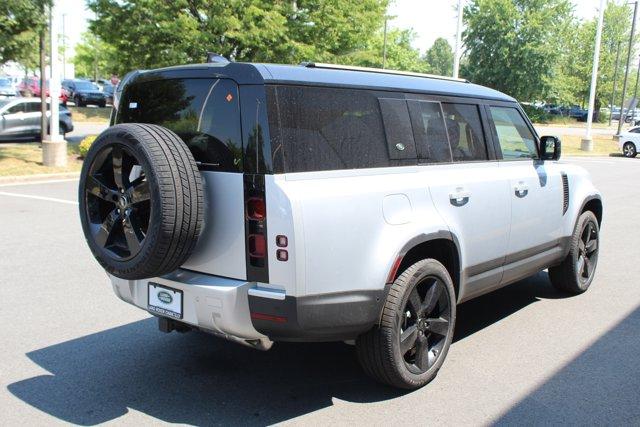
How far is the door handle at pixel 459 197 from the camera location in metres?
4.12

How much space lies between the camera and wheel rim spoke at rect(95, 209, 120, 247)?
11.7ft

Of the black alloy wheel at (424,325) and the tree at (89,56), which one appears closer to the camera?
the black alloy wheel at (424,325)

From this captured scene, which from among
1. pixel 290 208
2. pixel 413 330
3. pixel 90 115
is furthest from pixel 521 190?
pixel 90 115

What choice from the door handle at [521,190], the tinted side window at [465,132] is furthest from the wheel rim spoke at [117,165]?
the door handle at [521,190]

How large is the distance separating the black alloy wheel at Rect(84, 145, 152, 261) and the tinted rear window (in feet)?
1.17

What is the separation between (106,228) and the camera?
3.58 meters

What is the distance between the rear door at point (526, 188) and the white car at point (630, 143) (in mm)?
25443

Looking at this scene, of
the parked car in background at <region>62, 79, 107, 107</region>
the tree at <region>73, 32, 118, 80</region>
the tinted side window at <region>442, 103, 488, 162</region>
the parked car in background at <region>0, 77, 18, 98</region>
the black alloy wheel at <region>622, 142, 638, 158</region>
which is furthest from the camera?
the tree at <region>73, 32, 118, 80</region>

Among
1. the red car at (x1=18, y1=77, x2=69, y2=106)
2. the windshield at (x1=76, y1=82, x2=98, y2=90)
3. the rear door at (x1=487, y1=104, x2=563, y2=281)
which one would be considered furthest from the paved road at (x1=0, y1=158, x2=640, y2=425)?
the windshield at (x1=76, y1=82, x2=98, y2=90)

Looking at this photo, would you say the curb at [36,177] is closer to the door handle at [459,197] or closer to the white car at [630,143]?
the door handle at [459,197]

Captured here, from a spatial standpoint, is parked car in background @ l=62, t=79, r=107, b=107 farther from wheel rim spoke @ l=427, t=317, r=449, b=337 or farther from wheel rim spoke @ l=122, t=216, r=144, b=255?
wheel rim spoke @ l=427, t=317, r=449, b=337

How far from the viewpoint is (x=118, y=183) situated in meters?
3.54

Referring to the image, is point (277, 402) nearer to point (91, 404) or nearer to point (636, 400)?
point (91, 404)

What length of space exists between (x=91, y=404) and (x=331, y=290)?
1.58m
